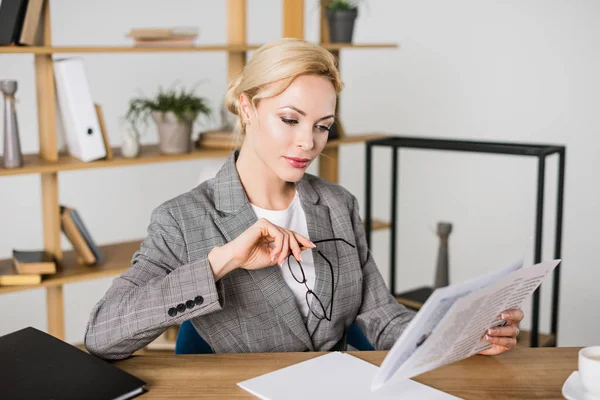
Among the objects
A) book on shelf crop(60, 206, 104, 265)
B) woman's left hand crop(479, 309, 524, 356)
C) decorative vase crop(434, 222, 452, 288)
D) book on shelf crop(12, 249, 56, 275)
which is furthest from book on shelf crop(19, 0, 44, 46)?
woman's left hand crop(479, 309, 524, 356)

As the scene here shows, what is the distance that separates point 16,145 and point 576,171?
263 centimetres

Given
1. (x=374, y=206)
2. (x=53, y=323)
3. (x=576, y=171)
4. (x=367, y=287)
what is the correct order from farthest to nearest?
(x=374, y=206) → (x=576, y=171) → (x=53, y=323) → (x=367, y=287)

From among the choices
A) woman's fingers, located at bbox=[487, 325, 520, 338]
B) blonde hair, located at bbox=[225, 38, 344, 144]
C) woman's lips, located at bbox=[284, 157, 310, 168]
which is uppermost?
blonde hair, located at bbox=[225, 38, 344, 144]

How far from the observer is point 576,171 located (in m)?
3.78

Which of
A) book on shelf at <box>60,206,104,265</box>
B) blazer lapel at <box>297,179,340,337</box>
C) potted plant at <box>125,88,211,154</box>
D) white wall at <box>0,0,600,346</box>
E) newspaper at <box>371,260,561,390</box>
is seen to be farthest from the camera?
white wall at <box>0,0,600,346</box>

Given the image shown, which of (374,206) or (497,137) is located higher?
(497,137)

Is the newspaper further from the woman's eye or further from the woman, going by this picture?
the woman's eye

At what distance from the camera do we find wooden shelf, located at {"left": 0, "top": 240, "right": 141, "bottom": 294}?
9.13 ft

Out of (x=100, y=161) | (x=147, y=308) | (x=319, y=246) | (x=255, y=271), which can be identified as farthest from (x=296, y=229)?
(x=100, y=161)

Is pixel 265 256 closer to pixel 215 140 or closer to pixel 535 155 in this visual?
pixel 535 155

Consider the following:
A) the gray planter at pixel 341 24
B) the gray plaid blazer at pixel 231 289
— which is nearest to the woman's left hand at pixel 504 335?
the gray plaid blazer at pixel 231 289

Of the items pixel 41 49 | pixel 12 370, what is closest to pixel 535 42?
pixel 41 49

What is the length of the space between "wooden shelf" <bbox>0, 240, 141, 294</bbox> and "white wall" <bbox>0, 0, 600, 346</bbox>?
0.69 metres

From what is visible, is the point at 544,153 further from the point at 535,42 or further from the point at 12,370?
the point at 12,370
